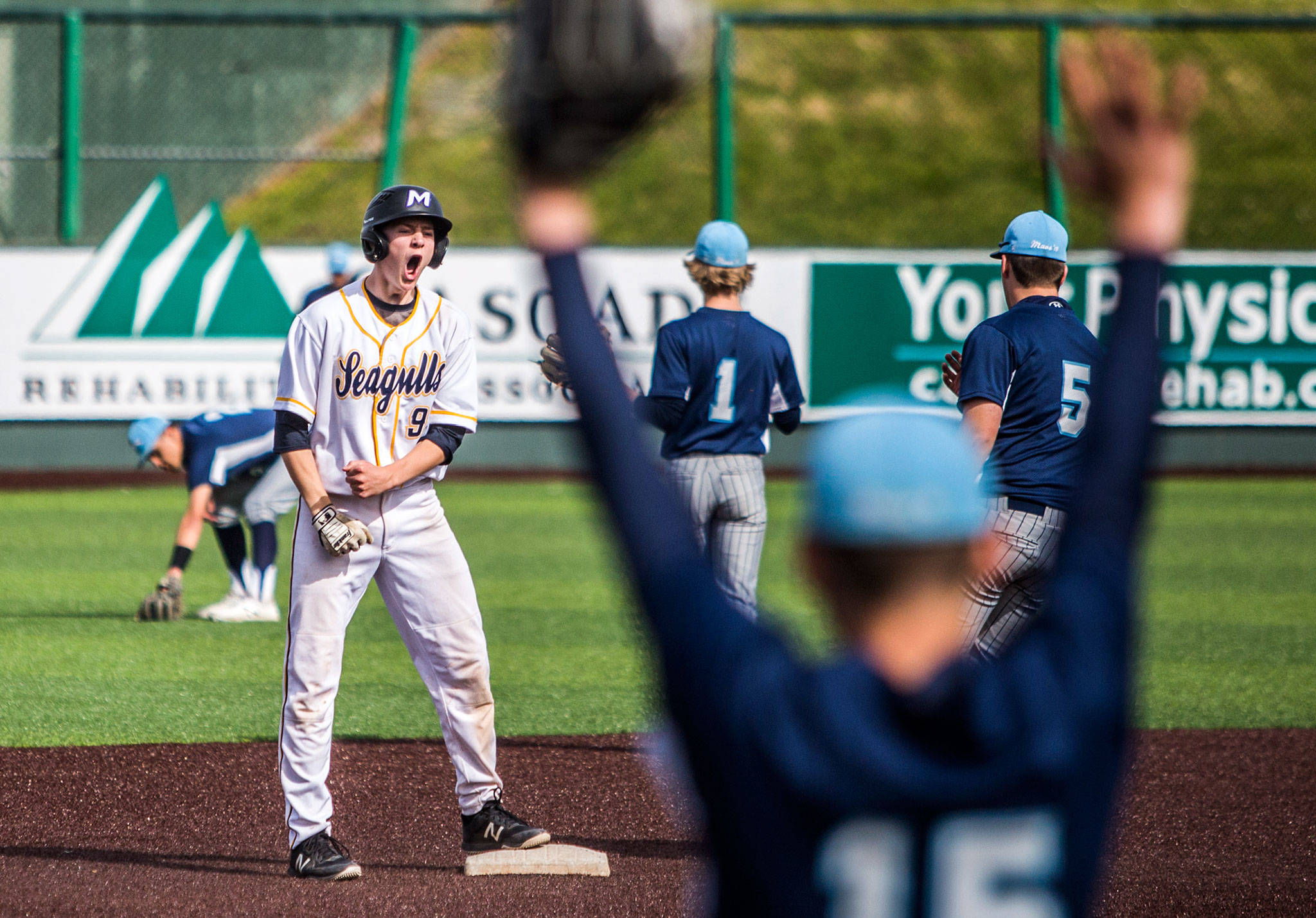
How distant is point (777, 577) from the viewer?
11875 mm

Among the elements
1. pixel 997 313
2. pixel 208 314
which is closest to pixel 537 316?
pixel 208 314

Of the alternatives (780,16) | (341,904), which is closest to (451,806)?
(341,904)

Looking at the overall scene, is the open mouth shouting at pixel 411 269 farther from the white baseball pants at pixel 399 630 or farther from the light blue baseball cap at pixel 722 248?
the light blue baseball cap at pixel 722 248

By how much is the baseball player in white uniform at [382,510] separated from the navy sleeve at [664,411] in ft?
4.29

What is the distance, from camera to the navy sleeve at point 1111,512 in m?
1.58

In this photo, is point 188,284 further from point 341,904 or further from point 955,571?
point 955,571

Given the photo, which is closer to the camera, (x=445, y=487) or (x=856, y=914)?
(x=856, y=914)

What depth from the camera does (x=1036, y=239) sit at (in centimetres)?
541

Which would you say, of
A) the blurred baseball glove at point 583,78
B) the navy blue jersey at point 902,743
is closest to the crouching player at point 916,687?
the navy blue jersey at point 902,743

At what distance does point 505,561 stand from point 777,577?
209 cm

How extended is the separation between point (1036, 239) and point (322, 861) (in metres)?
3.17

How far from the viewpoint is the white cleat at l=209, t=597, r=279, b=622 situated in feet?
32.1

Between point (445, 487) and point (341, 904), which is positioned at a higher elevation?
point (445, 487)

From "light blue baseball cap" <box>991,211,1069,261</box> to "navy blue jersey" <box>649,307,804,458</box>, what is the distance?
4.86ft
